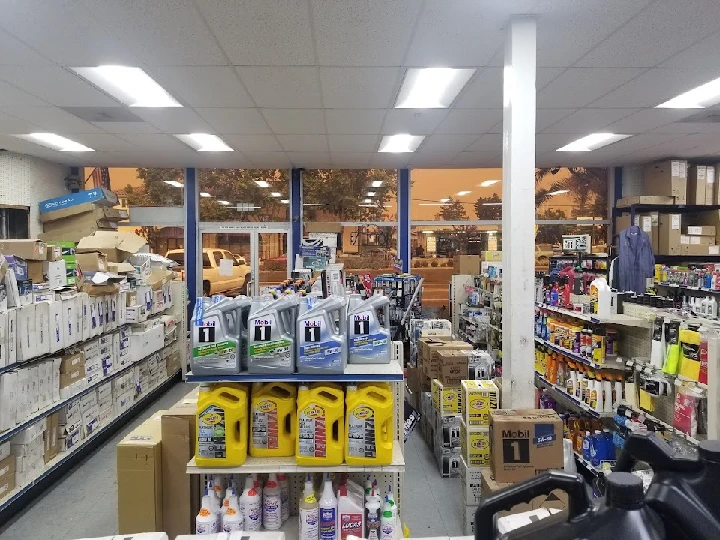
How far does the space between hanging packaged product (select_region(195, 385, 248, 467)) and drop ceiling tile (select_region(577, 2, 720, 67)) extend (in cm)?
335

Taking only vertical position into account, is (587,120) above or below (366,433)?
above

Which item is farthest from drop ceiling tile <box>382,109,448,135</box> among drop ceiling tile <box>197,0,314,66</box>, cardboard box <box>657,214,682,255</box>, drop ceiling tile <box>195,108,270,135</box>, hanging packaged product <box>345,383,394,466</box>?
cardboard box <box>657,214,682,255</box>

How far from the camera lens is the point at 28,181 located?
306 inches

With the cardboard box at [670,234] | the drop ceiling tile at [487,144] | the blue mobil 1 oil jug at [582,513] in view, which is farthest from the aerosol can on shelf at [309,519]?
the cardboard box at [670,234]

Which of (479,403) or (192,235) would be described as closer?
(479,403)

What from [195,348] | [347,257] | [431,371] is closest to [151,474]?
[195,348]

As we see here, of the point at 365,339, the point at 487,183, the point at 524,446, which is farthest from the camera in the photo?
the point at 487,183

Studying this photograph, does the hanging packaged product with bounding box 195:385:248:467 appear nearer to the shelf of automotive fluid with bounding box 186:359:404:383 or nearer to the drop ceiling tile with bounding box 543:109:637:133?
the shelf of automotive fluid with bounding box 186:359:404:383

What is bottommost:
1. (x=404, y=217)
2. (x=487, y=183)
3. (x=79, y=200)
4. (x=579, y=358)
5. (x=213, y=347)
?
(x=579, y=358)

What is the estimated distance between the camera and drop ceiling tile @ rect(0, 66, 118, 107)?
4.24 m

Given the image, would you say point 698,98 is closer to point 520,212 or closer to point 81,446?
point 520,212

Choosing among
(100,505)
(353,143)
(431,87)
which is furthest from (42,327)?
(353,143)

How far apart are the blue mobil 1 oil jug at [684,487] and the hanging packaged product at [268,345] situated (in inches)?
78.2

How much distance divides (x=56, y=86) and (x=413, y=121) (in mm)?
3469
